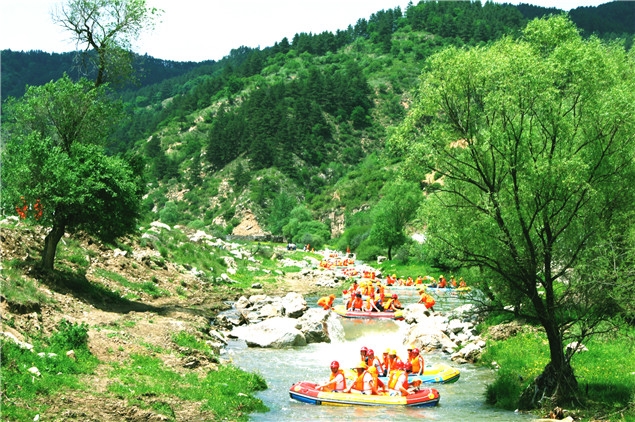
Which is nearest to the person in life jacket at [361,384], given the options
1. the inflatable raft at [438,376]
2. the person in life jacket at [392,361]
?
the inflatable raft at [438,376]

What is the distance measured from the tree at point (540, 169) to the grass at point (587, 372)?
2.33ft

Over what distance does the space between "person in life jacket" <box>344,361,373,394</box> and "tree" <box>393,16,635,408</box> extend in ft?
14.7

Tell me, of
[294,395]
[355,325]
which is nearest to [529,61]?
[294,395]

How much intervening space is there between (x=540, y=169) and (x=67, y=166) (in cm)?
1850

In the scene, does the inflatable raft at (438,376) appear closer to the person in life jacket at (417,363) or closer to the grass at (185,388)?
the person in life jacket at (417,363)

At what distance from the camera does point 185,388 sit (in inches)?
679

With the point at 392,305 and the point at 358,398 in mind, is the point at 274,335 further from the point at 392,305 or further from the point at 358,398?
the point at 392,305

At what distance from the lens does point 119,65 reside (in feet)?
100

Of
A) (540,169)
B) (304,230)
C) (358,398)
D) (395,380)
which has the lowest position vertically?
(358,398)

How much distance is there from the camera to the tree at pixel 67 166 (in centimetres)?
2509

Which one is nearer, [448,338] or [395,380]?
[395,380]

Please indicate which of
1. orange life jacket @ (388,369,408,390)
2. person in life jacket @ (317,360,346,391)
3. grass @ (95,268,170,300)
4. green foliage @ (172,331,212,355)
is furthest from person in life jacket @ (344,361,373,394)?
grass @ (95,268,170,300)

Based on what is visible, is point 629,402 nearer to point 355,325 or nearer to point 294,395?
point 294,395

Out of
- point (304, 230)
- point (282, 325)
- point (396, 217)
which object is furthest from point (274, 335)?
point (304, 230)
